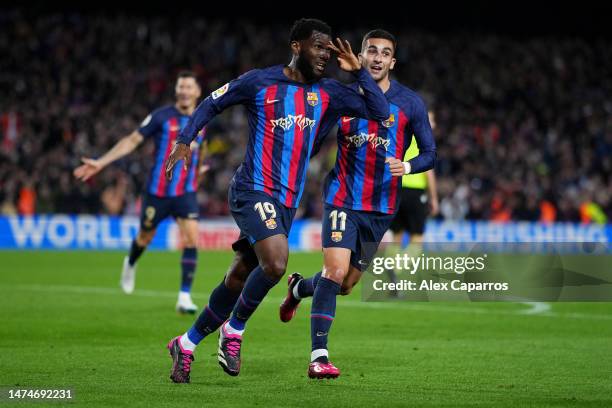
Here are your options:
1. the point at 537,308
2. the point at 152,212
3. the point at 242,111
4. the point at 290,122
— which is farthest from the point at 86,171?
the point at 242,111

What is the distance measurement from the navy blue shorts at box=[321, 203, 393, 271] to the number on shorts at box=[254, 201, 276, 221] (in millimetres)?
832

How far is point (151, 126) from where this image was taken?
12.3 meters

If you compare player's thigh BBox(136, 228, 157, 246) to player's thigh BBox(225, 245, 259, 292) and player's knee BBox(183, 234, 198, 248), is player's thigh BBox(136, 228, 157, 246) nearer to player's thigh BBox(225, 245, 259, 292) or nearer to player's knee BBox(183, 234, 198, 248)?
player's knee BBox(183, 234, 198, 248)

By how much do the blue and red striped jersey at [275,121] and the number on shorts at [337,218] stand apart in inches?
24.7

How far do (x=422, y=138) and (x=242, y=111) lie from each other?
21.6m

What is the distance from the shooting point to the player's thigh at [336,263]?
757 centimetres

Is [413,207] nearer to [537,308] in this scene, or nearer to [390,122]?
[537,308]

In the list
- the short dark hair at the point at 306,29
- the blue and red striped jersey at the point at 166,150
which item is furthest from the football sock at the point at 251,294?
the blue and red striped jersey at the point at 166,150

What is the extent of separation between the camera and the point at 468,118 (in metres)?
31.0

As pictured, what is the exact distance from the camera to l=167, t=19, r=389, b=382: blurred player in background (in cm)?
707

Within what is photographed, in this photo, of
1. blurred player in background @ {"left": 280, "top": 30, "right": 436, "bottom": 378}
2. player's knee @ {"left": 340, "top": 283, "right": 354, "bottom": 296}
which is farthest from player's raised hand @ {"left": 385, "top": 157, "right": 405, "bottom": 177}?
player's knee @ {"left": 340, "top": 283, "right": 354, "bottom": 296}

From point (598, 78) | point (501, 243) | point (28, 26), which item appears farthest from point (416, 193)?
point (598, 78)

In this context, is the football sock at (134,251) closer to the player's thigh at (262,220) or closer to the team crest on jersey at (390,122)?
the team crest on jersey at (390,122)

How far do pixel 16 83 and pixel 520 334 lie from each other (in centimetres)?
2039
